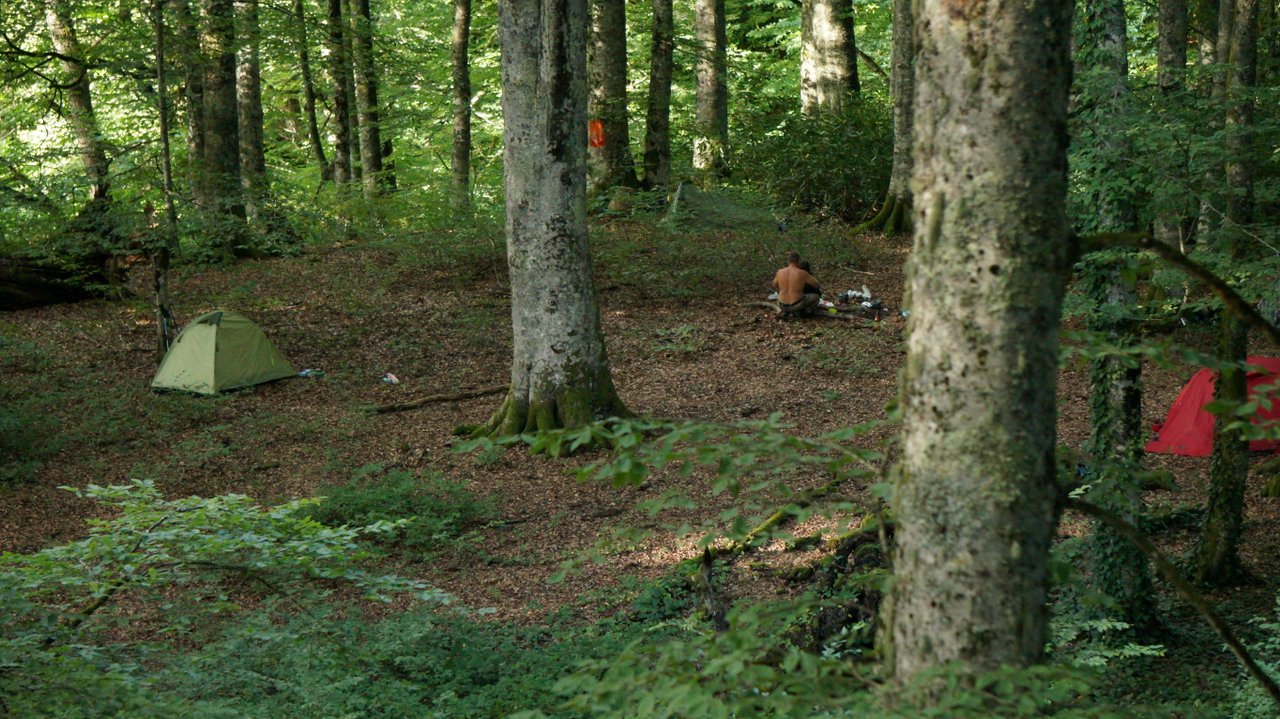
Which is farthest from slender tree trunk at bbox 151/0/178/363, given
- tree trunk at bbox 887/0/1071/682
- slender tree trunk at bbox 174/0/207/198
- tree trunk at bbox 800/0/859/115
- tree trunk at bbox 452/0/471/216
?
tree trunk at bbox 887/0/1071/682

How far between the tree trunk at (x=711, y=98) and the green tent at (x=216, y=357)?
33.7 ft

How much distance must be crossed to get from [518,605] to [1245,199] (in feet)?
21.1

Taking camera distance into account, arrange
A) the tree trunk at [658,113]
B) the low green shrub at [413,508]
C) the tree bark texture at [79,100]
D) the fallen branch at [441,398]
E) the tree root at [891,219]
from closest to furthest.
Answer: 1. the low green shrub at [413,508]
2. the fallen branch at [441,398]
3. the tree bark texture at [79,100]
4. the tree root at [891,219]
5. the tree trunk at [658,113]

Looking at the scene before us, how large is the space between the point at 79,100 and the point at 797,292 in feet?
41.4

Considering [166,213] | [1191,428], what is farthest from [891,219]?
[166,213]

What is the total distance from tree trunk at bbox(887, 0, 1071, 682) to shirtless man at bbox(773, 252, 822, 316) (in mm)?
12609

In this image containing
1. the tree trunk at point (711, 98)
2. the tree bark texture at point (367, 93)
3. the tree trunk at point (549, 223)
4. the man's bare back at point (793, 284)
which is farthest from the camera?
the tree trunk at point (711, 98)

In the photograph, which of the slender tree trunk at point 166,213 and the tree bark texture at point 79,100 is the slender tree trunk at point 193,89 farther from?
the tree bark texture at point 79,100

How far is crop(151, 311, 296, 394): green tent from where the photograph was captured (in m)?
12.8

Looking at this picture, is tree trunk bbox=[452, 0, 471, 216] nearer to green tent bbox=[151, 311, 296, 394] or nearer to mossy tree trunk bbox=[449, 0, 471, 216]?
mossy tree trunk bbox=[449, 0, 471, 216]

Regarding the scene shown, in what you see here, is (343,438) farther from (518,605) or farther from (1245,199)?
(1245,199)

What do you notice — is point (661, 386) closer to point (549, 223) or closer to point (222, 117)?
point (549, 223)

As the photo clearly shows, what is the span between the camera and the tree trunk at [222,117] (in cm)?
1463

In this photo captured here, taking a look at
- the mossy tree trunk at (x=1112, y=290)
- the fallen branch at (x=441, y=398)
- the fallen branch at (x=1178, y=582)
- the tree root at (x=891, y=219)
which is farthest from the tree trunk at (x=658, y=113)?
the fallen branch at (x=1178, y=582)
